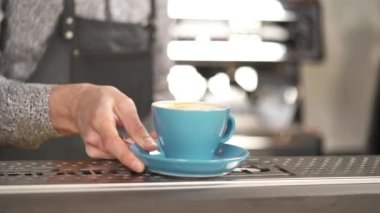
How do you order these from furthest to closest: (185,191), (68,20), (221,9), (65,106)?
(221,9) → (68,20) → (65,106) → (185,191)

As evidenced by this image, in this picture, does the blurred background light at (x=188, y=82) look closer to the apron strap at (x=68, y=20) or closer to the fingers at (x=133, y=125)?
the apron strap at (x=68, y=20)

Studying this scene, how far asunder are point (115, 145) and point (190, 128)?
A: 0.09 m

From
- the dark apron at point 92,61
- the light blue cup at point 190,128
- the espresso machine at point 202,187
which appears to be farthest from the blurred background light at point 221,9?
the light blue cup at point 190,128

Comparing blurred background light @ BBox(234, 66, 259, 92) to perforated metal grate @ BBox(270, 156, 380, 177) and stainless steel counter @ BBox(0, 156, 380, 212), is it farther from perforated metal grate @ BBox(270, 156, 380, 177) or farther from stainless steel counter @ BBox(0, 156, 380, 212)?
stainless steel counter @ BBox(0, 156, 380, 212)

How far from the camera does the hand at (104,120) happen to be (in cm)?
68

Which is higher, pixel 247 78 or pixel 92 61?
pixel 92 61

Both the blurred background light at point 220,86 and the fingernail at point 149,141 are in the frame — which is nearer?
the fingernail at point 149,141

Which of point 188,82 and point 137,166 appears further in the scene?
point 188,82

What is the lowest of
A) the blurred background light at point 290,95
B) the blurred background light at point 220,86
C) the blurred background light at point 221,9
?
the blurred background light at point 290,95

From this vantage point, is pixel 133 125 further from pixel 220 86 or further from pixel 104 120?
pixel 220 86

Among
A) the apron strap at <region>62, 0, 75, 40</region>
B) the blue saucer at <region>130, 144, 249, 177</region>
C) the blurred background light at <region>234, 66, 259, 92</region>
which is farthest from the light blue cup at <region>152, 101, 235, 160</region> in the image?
the blurred background light at <region>234, 66, 259, 92</region>

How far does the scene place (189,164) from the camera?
A: 615mm

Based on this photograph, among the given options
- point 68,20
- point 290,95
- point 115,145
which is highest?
point 68,20

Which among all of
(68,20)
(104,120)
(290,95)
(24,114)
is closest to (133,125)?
(104,120)
